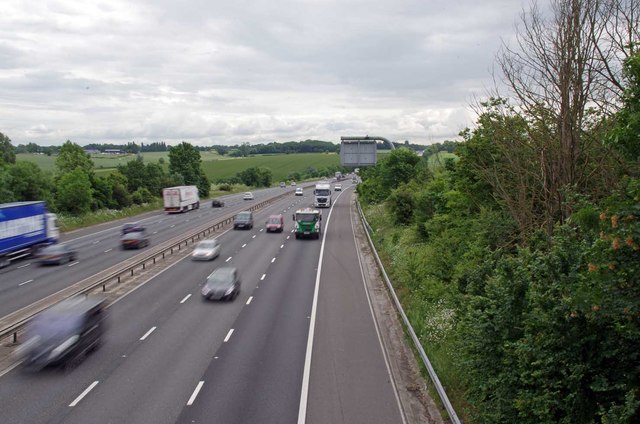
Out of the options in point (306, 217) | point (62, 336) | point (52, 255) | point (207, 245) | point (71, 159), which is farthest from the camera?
point (71, 159)

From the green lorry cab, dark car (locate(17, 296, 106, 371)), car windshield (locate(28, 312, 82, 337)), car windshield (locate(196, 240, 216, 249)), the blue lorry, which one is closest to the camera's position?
dark car (locate(17, 296, 106, 371))

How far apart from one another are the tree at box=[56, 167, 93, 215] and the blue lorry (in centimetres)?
2534

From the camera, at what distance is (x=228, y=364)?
16.3 metres

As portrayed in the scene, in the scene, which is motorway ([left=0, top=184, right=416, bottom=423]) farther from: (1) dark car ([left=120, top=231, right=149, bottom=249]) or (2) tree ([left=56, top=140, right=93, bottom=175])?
(2) tree ([left=56, top=140, right=93, bottom=175])

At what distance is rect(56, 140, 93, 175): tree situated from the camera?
10212 cm

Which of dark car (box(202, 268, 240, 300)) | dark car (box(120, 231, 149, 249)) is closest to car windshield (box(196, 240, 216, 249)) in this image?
dark car (box(120, 231, 149, 249))

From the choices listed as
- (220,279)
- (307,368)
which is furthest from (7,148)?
(307,368)

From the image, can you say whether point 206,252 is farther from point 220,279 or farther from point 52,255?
point 220,279

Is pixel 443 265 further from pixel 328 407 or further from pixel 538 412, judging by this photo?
pixel 538 412

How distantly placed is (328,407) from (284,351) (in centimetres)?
437

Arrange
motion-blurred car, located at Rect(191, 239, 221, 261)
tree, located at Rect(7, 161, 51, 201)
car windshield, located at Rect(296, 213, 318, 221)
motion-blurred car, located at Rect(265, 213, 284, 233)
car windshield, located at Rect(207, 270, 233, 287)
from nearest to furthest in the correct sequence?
car windshield, located at Rect(207, 270, 233, 287) → motion-blurred car, located at Rect(191, 239, 221, 261) → car windshield, located at Rect(296, 213, 318, 221) → motion-blurred car, located at Rect(265, 213, 284, 233) → tree, located at Rect(7, 161, 51, 201)

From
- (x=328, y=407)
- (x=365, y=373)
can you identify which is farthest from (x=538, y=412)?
(x=365, y=373)

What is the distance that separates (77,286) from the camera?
2716 cm

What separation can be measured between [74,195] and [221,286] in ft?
150
